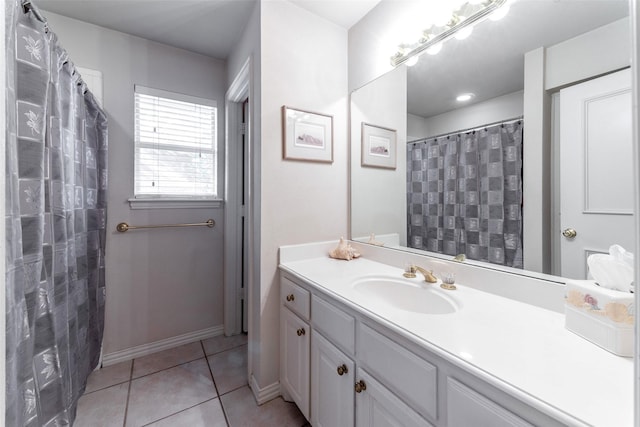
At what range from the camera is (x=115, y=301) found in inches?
77.5

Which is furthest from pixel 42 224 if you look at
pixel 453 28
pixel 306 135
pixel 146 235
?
pixel 453 28

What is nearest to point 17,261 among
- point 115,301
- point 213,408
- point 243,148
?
point 213,408

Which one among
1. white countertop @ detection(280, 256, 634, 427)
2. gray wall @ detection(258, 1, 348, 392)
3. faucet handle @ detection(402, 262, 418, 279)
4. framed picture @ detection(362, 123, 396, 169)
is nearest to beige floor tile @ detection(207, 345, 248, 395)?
gray wall @ detection(258, 1, 348, 392)

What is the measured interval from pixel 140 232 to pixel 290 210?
4.20 ft

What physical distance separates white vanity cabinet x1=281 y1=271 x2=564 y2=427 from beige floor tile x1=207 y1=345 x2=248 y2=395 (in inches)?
15.1

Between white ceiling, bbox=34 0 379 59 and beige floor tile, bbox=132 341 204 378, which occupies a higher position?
white ceiling, bbox=34 0 379 59

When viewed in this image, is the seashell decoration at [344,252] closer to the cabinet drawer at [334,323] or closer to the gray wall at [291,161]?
the gray wall at [291,161]

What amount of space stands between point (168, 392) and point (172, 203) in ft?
4.34

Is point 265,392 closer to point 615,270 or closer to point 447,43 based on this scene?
point 615,270

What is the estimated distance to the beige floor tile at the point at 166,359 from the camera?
1.90m

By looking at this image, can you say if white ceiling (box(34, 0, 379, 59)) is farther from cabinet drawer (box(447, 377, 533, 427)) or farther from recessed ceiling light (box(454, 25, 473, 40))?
cabinet drawer (box(447, 377, 533, 427))

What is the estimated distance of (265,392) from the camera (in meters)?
1.57

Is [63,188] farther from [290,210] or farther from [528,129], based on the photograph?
[528,129]

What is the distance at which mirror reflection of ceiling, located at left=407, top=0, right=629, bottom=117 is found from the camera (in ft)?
2.96
